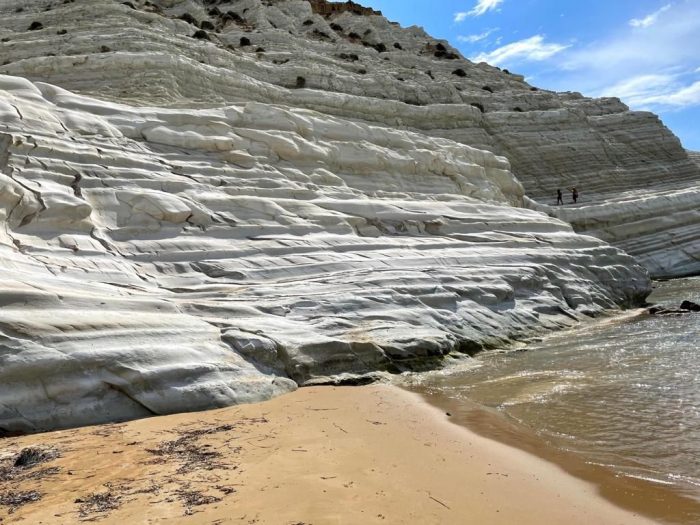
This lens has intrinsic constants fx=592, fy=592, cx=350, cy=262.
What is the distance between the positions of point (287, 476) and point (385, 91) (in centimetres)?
2919

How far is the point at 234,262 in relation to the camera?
36.8 feet

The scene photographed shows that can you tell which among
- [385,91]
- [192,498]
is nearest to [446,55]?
[385,91]

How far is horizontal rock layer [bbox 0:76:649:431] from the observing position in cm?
709

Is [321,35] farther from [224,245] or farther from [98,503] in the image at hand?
[98,503]

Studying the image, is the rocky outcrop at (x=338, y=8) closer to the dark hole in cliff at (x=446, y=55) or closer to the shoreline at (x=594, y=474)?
the dark hole in cliff at (x=446, y=55)

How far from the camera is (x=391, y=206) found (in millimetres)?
15969

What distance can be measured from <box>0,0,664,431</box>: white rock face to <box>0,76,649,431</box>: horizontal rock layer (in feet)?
0.12

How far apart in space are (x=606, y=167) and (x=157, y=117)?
89.4 ft

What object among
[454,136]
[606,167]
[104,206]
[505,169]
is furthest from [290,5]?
[104,206]

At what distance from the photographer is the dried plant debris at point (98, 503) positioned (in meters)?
4.11

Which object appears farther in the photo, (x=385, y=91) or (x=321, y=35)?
(x=321, y=35)

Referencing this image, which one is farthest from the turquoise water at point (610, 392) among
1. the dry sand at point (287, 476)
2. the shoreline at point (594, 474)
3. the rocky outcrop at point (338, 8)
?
the rocky outcrop at point (338, 8)

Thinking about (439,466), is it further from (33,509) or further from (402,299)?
(402,299)

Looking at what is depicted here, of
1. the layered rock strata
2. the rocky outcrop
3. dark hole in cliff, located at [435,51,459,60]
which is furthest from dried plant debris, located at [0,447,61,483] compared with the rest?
the rocky outcrop
